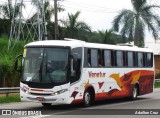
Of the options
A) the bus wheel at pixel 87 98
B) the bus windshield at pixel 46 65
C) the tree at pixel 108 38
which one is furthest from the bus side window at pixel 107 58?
the tree at pixel 108 38

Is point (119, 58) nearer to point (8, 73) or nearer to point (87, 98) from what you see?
point (87, 98)

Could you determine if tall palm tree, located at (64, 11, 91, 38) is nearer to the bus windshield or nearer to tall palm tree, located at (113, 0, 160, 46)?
tall palm tree, located at (113, 0, 160, 46)

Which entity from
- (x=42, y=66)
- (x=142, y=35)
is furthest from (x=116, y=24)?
(x=42, y=66)

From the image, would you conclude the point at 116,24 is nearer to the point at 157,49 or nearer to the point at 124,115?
the point at 157,49

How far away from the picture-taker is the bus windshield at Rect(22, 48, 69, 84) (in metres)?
16.9

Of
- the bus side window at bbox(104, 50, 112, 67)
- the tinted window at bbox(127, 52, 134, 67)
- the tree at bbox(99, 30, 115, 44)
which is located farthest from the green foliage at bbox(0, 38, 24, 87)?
the tree at bbox(99, 30, 115, 44)

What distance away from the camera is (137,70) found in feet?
76.6

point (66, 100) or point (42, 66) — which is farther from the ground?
point (42, 66)

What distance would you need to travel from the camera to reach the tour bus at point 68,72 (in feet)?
55.0

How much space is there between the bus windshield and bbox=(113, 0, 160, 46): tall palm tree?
31.6 meters

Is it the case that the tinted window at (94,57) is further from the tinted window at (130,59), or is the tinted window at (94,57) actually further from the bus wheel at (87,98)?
the tinted window at (130,59)

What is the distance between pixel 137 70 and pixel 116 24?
25.7 meters

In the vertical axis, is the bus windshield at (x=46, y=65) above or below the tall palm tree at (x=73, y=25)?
below

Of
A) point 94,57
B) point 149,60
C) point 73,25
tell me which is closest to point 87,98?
point 94,57
